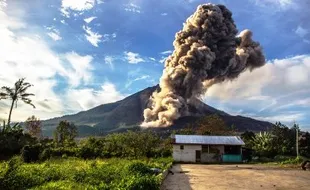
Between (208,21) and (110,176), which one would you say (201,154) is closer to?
(110,176)

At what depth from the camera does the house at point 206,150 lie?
50062 millimetres

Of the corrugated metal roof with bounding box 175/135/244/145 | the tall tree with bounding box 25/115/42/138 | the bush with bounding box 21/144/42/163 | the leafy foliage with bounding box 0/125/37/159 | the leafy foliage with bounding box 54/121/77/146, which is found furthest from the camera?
the tall tree with bounding box 25/115/42/138

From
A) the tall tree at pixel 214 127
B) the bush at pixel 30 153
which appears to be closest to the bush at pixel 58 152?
the bush at pixel 30 153

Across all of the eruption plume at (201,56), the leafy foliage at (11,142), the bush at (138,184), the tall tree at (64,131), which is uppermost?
the eruption plume at (201,56)

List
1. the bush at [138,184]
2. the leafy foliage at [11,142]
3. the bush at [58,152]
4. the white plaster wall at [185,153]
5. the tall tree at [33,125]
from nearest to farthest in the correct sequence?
the bush at [138,184] → the bush at [58,152] → the leafy foliage at [11,142] → the white plaster wall at [185,153] → the tall tree at [33,125]

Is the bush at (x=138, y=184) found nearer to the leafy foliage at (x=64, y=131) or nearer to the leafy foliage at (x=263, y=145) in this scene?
the leafy foliage at (x=263, y=145)

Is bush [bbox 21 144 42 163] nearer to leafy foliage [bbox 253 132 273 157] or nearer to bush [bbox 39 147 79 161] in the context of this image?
bush [bbox 39 147 79 161]

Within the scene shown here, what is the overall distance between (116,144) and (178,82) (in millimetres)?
46679

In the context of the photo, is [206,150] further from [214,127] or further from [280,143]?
[214,127]

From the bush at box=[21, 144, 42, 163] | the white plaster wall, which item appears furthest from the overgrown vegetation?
the bush at box=[21, 144, 42, 163]

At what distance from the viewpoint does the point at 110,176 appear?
55.6ft

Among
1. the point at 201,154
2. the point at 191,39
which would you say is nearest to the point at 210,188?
the point at 201,154

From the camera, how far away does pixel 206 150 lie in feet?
168

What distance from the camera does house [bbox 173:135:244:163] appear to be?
50.1 meters
